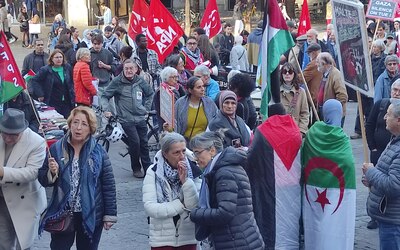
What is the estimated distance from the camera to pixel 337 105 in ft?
23.6

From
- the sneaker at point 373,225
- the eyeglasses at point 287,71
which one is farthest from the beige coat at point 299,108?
the sneaker at point 373,225

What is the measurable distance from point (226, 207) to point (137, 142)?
19.7 feet

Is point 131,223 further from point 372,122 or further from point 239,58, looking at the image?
point 239,58

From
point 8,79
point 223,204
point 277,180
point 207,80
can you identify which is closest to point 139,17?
point 207,80

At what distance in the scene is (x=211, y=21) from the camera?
17.9 metres

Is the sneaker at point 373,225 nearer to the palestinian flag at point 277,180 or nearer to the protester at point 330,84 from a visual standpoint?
the palestinian flag at point 277,180

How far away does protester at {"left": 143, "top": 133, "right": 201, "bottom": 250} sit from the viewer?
639 centimetres

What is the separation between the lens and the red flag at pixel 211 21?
17891mm

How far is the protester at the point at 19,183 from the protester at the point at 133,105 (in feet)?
15.2

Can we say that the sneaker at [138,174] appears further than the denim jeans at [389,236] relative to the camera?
Yes

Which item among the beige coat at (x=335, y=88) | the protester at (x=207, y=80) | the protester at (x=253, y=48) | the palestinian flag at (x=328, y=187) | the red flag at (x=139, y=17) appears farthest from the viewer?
the protester at (x=253, y=48)

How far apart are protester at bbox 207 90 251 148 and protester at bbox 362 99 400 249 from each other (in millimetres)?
1848

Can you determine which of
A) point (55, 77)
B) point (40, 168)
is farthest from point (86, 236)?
point (55, 77)

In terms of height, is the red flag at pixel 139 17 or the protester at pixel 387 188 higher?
the red flag at pixel 139 17
